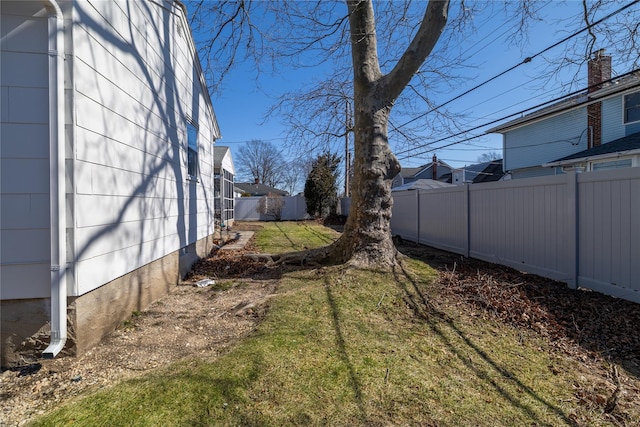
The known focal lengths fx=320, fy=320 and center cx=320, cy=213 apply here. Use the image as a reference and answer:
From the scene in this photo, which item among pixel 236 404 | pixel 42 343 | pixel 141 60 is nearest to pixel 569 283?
pixel 236 404

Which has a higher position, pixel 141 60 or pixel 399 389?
pixel 141 60

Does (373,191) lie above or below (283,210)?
above

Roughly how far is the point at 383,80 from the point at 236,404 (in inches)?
206

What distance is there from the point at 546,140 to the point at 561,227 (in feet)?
40.6

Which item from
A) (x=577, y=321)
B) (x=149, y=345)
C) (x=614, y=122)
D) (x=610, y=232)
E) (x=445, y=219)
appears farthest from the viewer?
(x=614, y=122)

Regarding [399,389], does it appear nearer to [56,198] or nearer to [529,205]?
[56,198]

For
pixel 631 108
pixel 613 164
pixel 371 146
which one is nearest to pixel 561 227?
pixel 371 146

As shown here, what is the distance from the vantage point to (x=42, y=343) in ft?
8.91

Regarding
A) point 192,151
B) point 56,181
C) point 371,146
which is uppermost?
point 192,151

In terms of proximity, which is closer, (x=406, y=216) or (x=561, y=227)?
(x=561, y=227)

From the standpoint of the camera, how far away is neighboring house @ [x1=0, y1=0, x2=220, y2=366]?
2633mm

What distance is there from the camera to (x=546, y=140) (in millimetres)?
14547

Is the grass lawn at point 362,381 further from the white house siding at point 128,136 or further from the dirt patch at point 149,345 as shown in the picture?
the white house siding at point 128,136

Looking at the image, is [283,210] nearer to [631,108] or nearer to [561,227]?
[631,108]
